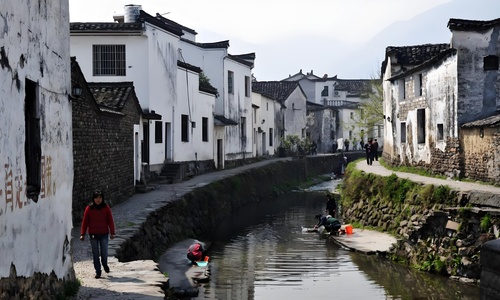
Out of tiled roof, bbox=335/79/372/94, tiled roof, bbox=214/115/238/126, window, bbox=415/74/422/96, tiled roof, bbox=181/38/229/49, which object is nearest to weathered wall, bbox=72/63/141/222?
window, bbox=415/74/422/96

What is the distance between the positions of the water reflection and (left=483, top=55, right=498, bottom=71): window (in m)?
8.00

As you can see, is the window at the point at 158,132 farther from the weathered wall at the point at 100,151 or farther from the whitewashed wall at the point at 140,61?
the weathered wall at the point at 100,151

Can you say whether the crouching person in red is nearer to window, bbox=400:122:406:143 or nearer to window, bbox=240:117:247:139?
window, bbox=400:122:406:143

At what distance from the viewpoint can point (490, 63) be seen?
2428 centimetres

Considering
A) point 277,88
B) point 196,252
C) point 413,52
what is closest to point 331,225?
point 196,252

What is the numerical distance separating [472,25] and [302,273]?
11.0m

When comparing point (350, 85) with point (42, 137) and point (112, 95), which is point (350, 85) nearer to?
point (112, 95)

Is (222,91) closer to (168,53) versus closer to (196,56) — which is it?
(196,56)

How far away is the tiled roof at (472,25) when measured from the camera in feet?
78.8

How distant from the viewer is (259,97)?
53531 millimetres

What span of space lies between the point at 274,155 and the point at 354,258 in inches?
1461

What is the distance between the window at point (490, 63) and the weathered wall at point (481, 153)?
7.50ft

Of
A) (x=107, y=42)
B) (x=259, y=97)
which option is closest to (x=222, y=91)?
(x=259, y=97)

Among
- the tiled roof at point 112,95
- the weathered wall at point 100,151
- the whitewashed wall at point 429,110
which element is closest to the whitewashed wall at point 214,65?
the whitewashed wall at point 429,110
